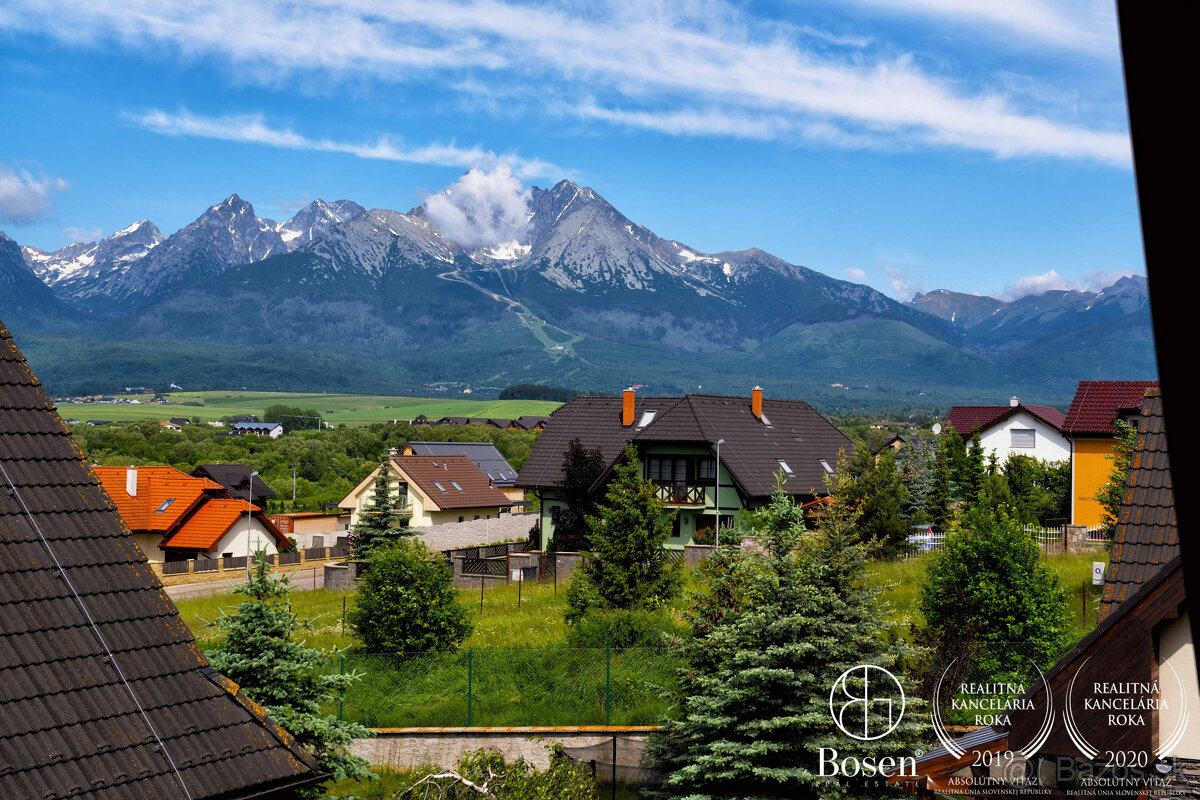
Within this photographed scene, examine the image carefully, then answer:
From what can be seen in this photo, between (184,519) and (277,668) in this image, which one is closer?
(277,668)

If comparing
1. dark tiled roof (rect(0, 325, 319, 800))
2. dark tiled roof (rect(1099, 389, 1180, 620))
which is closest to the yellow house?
dark tiled roof (rect(1099, 389, 1180, 620))

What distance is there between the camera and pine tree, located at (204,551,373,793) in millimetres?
11906

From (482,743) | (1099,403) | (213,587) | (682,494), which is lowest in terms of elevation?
(482,743)

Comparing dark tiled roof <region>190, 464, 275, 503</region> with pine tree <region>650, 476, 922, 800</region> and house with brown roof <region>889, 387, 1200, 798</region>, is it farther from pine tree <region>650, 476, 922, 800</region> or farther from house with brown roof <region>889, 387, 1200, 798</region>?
house with brown roof <region>889, 387, 1200, 798</region>

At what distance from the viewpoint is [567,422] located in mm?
49531

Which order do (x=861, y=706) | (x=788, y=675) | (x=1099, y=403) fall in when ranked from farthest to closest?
(x=1099, y=403) → (x=861, y=706) → (x=788, y=675)

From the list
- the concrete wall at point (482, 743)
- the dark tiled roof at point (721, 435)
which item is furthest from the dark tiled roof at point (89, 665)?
the dark tiled roof at point (721, 435)

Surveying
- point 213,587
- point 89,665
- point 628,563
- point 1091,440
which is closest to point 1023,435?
point 1091,440

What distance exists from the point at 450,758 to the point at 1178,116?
18.5 metres

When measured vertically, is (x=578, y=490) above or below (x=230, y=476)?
below

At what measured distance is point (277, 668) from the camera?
12.4 meters

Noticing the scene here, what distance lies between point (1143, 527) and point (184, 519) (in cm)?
4813

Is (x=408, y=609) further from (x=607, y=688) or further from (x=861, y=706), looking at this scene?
(x=861, y=706)

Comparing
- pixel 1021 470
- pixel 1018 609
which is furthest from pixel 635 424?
pixel 1018 609
